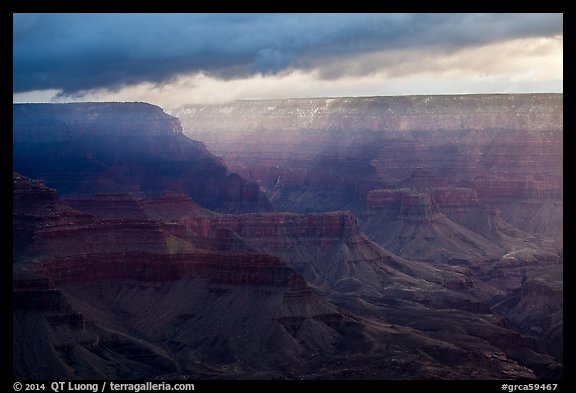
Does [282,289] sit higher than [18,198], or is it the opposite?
[18,198]

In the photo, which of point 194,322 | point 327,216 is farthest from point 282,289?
point 327,216

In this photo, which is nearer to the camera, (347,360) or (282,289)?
(347,360)

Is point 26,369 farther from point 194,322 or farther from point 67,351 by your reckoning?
point 194,322

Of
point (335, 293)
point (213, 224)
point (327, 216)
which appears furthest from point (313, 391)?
point (327, 216)

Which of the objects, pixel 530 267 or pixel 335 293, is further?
pixel 530 267

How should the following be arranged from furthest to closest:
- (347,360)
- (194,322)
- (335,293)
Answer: (335,293) < (194,322) < (347,360)

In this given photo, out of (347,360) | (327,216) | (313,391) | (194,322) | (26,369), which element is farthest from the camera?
(327,216)

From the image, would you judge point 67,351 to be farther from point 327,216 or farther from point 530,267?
point 530,267
